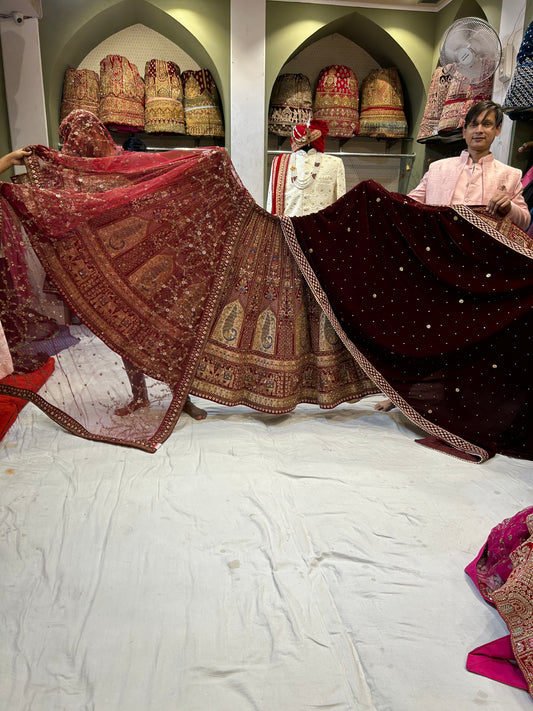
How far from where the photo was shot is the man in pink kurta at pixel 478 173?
2.64 meters

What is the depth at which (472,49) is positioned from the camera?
3.60 m

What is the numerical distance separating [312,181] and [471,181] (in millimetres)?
1055

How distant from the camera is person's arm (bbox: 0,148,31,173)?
2.13 meters

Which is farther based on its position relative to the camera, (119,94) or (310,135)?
(119,94)

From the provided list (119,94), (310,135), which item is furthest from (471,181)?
(119,94)

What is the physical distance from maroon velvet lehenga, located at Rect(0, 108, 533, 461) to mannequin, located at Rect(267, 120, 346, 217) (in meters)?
0.96

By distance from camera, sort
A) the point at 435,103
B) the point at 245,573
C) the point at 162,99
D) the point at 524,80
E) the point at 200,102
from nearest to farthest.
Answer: the point at 245,573, the point at 524,80, the point at 435,103, the point at 162,99, the point at 200,102

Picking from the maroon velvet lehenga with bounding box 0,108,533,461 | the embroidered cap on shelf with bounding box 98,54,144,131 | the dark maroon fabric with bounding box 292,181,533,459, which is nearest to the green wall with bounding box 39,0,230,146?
the embroidered cap on shelf with bounding box 98,54,144,131

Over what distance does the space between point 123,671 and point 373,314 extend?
5.94 ft

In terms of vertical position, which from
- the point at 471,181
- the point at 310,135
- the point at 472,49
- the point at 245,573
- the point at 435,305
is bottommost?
the point at 245,573

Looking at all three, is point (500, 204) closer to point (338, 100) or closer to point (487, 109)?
point (487, 109)

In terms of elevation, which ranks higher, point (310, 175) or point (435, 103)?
point (435, 103)

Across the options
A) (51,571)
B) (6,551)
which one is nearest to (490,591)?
(51,571)

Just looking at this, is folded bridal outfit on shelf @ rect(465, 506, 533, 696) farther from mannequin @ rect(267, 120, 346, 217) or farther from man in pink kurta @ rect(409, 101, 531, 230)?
mannequin @ rect(267, 120, 346, 217)
